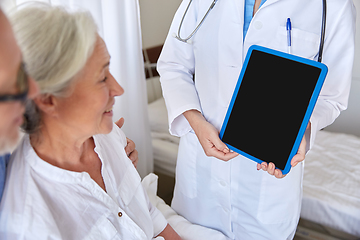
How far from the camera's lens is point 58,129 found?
0.87 metres

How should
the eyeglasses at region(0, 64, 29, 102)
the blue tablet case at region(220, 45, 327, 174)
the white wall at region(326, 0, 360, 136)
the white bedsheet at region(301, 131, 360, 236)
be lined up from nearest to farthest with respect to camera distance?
the eyeglasses at region(0, 64, 29, 102) < the blue tablet case at region(220, 45, 327, 174) < the white bedsheet at region(301, 131, 360, 236) < the white wall at region(326, 0, 360, 136)

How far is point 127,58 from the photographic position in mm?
1654

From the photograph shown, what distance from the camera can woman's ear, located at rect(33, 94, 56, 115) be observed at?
779 mm

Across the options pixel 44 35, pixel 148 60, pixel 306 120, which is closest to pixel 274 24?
pixel 306 120

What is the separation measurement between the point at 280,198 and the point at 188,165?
363 millimetres

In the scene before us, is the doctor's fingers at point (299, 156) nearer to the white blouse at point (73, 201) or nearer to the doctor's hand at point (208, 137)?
the doctor's hand at point (208, 137)

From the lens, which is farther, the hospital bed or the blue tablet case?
the hospital bed

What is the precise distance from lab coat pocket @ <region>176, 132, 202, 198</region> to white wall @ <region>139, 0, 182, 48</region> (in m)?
1.52

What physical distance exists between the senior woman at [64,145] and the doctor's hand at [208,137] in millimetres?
315

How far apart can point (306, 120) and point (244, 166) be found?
341 mm

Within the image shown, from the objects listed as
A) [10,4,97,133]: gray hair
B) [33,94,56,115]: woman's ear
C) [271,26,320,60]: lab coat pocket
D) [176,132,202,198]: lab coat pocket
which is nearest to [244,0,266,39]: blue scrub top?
[271,26,320,60]: lab coat pocket

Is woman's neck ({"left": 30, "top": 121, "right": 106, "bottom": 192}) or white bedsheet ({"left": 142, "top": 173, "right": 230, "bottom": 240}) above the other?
woman's neck ({"left": 30, "top": 121, "right": 106, "bottom": 192})

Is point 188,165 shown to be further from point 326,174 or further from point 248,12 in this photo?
point 326,174

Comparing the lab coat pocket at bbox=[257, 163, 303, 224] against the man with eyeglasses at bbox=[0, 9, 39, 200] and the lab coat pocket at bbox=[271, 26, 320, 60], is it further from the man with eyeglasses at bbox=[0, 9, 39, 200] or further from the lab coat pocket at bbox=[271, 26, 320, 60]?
the man with eyeglasses at bbox=[0, 9, 39, 200]
